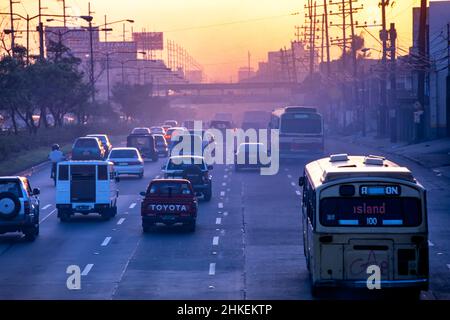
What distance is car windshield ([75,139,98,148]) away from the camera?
63562 millimetres

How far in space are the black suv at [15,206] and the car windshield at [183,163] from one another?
13639 millimetres

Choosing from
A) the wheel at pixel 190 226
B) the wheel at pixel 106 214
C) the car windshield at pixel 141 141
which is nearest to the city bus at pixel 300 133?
the car windshield at pixel 141 141

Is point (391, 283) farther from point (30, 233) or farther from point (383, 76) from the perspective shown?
point (383, 76)

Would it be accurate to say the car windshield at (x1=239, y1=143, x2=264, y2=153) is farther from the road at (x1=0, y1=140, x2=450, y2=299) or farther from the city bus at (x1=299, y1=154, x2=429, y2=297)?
the city bus at (x1=299, y1=154, x2=429, y2=297)

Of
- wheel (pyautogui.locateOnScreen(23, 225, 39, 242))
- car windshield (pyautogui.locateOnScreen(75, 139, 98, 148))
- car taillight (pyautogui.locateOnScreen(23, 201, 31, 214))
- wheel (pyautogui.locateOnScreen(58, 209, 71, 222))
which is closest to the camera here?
car taillight (pyautogui.locateOnScreen(23, 201, 31, 214))

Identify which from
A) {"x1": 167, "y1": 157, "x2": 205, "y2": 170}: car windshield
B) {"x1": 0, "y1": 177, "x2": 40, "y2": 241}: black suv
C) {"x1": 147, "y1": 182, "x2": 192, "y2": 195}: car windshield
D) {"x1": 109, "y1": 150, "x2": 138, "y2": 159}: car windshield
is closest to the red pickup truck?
{"x1": 147, "y1": 182, "x2": 192, "y2": 195}: car windshield

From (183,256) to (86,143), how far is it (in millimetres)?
37247

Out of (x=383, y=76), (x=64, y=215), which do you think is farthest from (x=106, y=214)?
(x=383, y=76)

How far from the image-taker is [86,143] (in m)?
64.0

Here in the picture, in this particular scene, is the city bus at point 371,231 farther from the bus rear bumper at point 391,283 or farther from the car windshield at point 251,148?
the car windshield at point 251,148

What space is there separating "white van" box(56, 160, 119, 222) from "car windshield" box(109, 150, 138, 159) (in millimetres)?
19106

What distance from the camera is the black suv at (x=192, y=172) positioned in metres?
43.0

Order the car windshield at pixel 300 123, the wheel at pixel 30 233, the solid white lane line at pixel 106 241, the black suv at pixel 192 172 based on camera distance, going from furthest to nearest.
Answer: the car windshield at pixel 300 123
the black suv at pixel 192 172
the wheel at pixel 30 233
the solid white lane line at pixel 106 241
